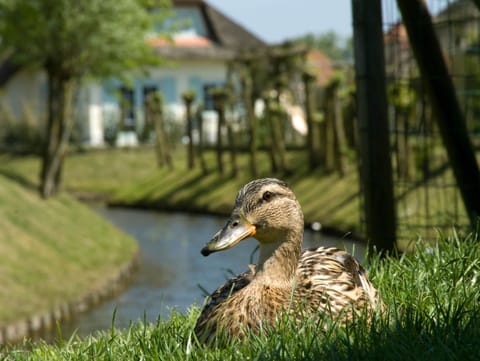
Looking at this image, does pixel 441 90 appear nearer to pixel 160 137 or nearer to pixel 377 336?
pixel 377 336

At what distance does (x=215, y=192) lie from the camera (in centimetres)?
4231

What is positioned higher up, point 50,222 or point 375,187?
point 375,187

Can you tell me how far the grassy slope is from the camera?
21.1 metres

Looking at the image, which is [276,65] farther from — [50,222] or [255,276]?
[255,276]

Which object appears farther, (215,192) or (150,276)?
(215,192)

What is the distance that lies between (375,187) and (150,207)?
34.5 metres

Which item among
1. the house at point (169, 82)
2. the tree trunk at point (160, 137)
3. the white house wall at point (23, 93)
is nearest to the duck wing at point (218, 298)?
the tree trunk at point (160, 137)

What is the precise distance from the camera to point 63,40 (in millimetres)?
33156

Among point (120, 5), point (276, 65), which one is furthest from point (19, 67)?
point (120, 5)

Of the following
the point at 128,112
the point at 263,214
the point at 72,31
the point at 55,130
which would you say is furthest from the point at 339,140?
the point at 263,214

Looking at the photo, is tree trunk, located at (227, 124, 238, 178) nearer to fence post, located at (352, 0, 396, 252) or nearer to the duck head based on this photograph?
fence post, located at (352, 0, 396, 252)

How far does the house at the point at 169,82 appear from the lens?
191 ft

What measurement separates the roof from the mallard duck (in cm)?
5521

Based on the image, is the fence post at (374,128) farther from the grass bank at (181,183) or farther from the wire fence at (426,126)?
the grass bank at (181,183)
